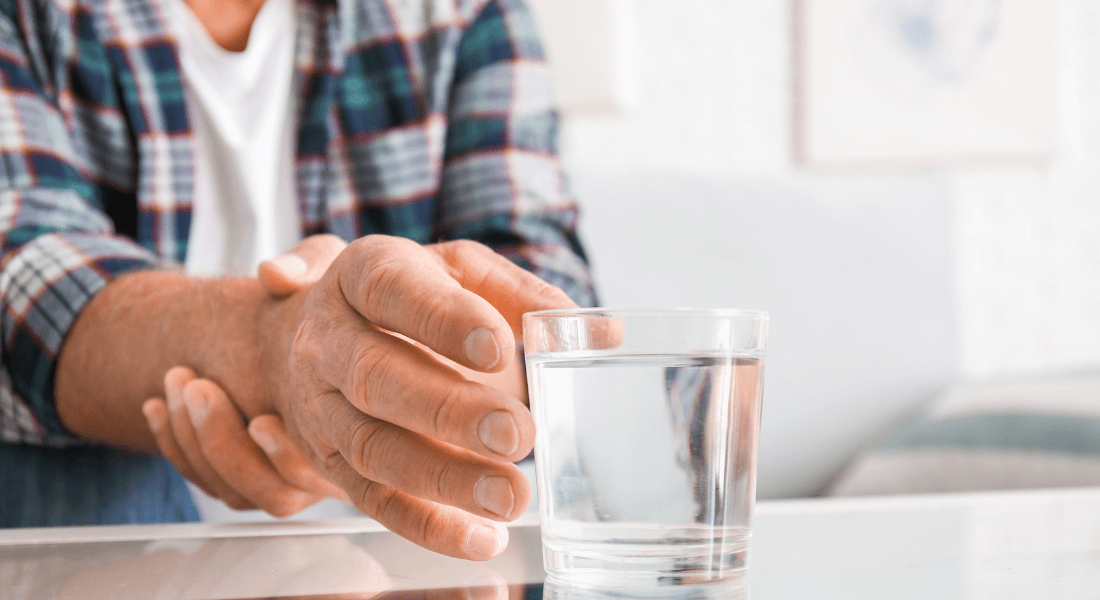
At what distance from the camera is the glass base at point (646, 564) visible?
0.26 meters

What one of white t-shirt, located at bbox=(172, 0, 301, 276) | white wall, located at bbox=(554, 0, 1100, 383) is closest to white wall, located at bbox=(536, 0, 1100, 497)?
white wall, located at bbox=(554, 0, 1100, 383)

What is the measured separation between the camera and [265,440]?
458mm

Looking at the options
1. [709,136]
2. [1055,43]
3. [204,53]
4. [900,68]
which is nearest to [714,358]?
[204,53]

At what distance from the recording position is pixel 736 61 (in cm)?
162

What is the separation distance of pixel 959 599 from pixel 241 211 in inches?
35.7

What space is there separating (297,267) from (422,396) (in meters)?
0.19

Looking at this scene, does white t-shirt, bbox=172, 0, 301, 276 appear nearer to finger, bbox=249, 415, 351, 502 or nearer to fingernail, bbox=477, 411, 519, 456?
finger, bbox=249, 415, 351, 502

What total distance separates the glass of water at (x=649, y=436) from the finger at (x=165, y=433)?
372 millimetres

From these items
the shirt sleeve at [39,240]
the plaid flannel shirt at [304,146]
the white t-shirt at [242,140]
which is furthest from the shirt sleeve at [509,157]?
the shirt sleeve at [39,240]

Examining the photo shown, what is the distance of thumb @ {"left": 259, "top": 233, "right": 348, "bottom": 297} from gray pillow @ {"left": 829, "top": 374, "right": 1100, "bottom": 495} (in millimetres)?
961

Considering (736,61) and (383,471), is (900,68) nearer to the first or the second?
(736,61)

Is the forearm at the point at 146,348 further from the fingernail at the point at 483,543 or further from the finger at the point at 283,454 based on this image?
the fingernail at the point at 483,543

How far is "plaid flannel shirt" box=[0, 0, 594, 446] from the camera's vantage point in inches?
27.4

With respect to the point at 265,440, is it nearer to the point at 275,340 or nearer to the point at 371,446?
the point at 275,340
